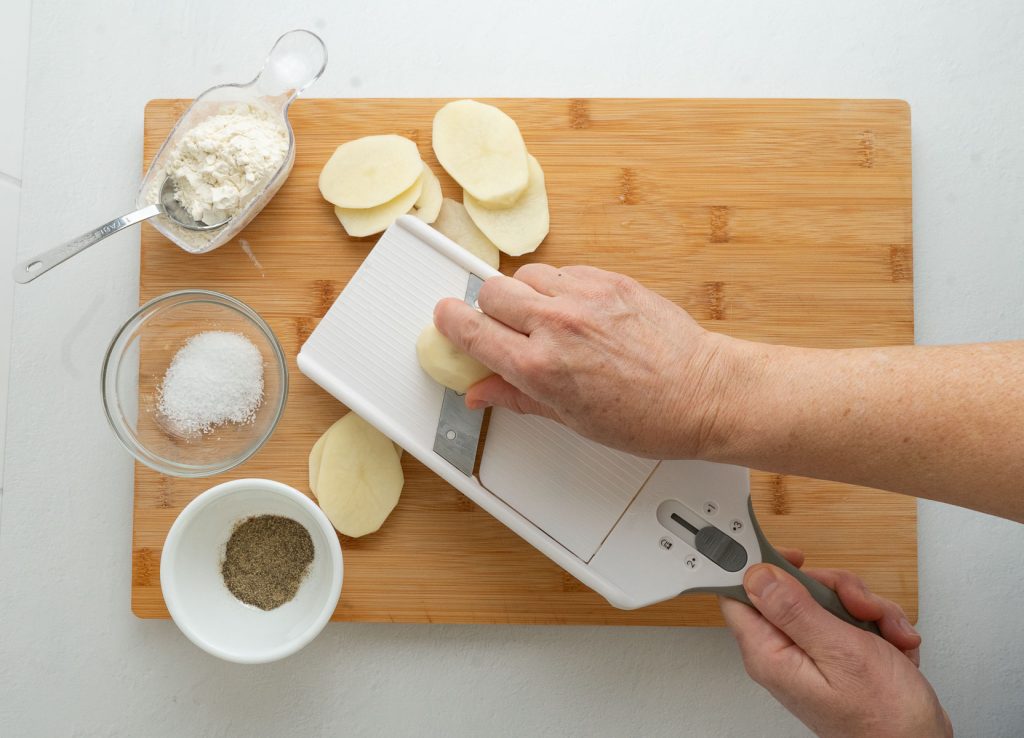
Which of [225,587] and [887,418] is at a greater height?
[887,418]

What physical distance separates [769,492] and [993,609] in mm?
443

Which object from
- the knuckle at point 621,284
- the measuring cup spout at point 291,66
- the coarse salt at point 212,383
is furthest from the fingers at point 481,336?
the measuring cup spout at point 291,66

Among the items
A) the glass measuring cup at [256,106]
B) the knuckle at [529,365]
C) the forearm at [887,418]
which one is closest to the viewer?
the forearm at [887,418]

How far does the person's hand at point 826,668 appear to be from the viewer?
93cm

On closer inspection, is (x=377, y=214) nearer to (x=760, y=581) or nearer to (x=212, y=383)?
(x=212, y=383)

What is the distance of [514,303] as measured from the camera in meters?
0.94

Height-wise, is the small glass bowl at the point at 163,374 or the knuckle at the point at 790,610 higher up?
the knuckle at the point at 790,610

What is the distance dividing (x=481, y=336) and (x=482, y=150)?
1.11 ft

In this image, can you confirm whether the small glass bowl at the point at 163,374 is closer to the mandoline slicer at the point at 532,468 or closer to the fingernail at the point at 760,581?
the mandoline slicer at the point at 532,468

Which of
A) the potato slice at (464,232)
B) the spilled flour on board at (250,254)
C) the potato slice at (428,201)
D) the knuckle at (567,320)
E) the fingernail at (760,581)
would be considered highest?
the knuckle at (567,320)

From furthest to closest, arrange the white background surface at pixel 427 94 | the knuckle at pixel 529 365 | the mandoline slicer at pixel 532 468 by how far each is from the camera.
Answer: the white background surface at pixel 427 94, the mandoline slicer at pixel 532 468, the knuckle at pixel 529 365

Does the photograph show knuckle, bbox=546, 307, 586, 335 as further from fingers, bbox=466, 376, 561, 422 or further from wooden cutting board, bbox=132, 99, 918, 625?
wooden cutting board, bbox=132, 99, 918, 625

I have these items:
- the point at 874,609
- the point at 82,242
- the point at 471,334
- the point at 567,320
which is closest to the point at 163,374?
the point at 82,242

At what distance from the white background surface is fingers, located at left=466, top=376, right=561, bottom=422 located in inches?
16.3
